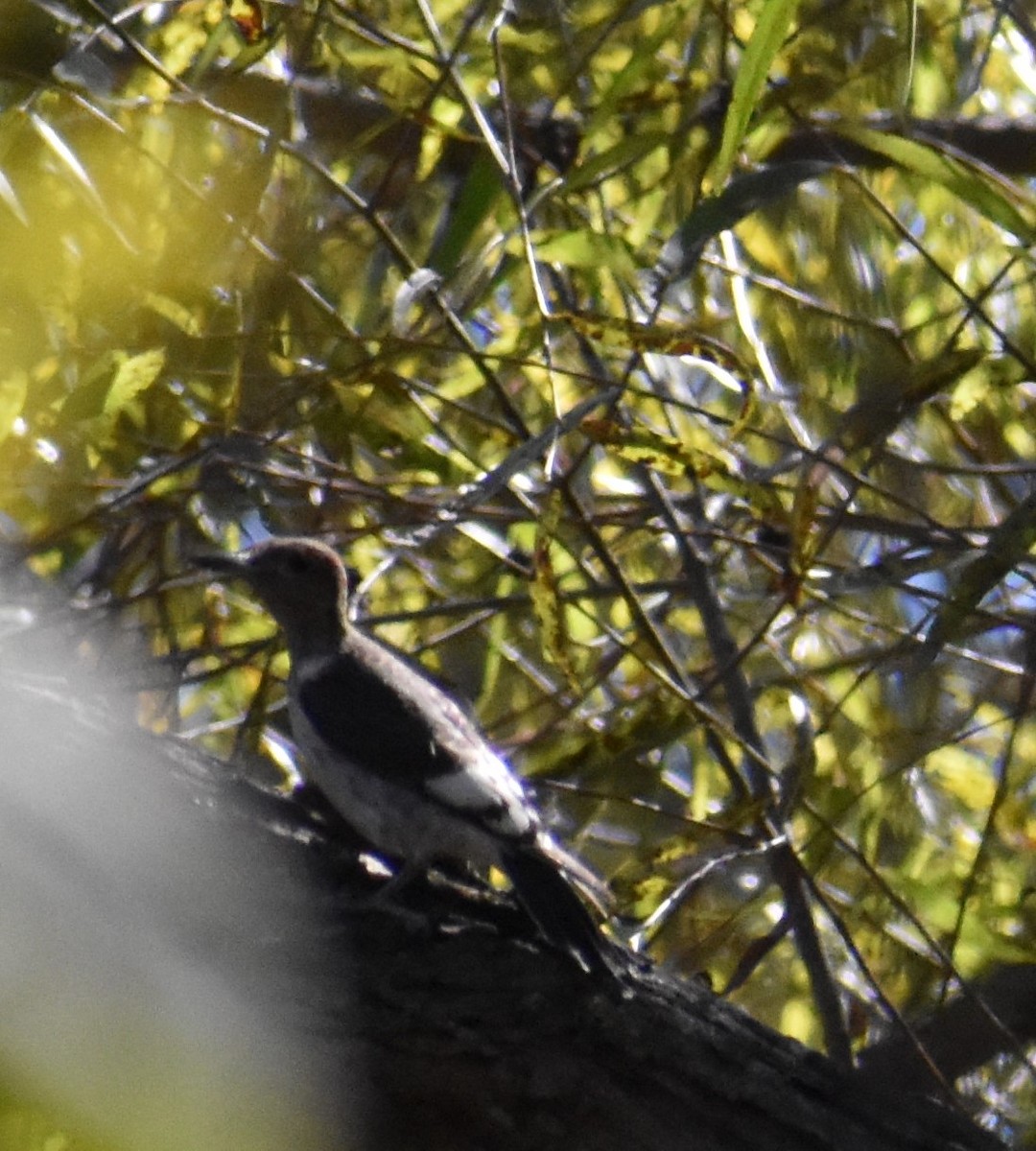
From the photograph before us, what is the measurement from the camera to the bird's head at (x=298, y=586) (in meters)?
2.78

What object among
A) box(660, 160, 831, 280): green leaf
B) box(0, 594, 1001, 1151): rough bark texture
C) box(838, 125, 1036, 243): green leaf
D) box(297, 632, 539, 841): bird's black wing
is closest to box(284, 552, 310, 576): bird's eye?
box(297, 632, 539, 841): bird's black wing

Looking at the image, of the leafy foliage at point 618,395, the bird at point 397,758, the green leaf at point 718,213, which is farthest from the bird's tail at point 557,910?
the green leaf at point 718,213

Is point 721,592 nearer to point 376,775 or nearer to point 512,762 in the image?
point 512,762

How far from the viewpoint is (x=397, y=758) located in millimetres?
2580

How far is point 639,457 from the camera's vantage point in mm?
1943

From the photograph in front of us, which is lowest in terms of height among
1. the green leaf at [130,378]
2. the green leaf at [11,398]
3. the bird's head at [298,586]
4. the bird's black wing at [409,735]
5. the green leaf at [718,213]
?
the bird's black wing at [409,735]

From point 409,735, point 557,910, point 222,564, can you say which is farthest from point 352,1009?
point 222,564

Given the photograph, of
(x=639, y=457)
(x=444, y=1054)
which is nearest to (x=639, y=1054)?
(x=444, y=1054)

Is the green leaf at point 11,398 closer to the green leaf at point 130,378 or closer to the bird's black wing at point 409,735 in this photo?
the green leaf at point 130,378

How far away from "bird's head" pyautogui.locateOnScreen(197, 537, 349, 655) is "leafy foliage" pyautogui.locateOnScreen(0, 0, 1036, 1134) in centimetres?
6

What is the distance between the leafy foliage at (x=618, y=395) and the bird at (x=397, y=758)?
0.08 m

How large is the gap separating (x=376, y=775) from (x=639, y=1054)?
2.74 feet

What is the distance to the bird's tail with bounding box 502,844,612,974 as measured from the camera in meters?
1.86

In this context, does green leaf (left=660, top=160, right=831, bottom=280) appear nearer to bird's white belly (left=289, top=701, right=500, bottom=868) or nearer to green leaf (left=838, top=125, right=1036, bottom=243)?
green leaf (left=838, top=125, right=1036, bottom=243)
